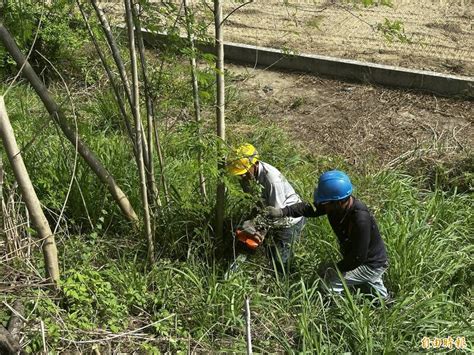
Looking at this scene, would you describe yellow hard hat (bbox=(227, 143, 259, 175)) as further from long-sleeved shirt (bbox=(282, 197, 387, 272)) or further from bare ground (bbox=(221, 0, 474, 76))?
bare ground (bbox=(221, 0, 474, 76))

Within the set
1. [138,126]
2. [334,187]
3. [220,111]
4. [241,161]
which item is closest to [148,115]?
[138,126]

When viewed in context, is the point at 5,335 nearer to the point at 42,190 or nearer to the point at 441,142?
the point at 42,190

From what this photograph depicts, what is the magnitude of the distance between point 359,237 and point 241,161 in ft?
2.73

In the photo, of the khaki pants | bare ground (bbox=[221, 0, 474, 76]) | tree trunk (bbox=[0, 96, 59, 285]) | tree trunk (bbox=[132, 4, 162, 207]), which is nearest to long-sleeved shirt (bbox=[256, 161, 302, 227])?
the khaki pants

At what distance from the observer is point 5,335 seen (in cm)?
318

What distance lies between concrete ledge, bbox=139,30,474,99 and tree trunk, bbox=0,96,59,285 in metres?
3.19

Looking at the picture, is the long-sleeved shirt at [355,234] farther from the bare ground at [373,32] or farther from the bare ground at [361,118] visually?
the bare ground at [373,32]

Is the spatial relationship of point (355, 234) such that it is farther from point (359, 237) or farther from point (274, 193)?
point (274, 193)

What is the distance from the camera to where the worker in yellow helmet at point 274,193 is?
12.6 feet

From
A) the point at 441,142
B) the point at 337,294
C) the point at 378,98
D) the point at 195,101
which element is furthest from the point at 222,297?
the point at 378,98

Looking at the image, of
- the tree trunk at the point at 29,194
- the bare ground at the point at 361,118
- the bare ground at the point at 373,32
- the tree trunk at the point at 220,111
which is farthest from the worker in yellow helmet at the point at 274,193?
the bare ground at the point at 373,32

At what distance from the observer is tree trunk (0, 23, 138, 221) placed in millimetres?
3416

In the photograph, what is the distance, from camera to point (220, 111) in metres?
3.71

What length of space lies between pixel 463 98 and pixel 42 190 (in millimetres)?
4364
